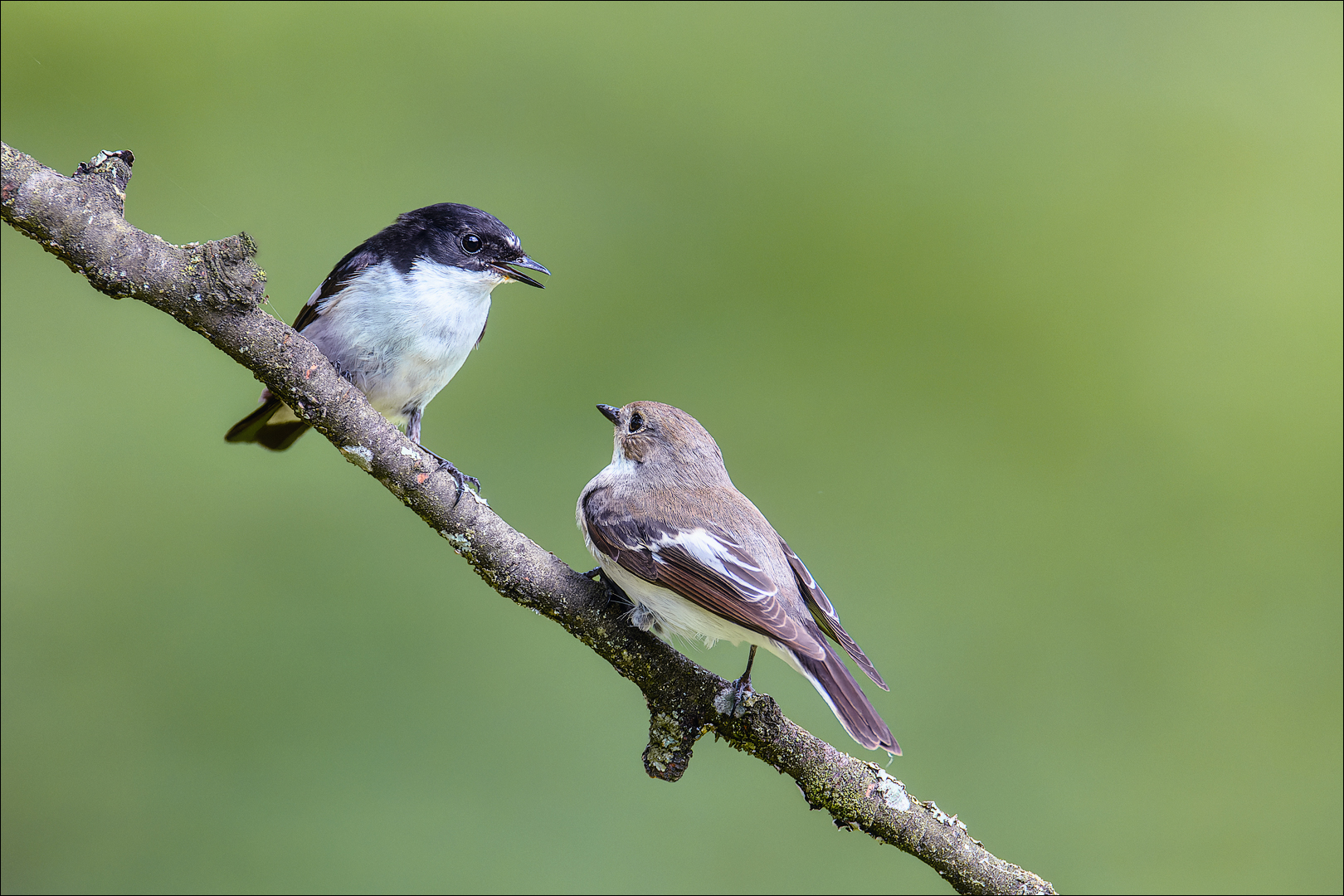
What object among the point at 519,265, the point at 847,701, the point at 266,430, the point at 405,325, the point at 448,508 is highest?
the point at 519,265

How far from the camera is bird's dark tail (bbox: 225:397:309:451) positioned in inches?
97.1

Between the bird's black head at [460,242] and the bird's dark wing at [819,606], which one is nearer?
the bird's dark wing at [819,606]

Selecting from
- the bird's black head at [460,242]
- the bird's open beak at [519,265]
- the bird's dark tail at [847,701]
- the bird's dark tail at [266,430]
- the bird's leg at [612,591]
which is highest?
the bird's black head at [460,242]

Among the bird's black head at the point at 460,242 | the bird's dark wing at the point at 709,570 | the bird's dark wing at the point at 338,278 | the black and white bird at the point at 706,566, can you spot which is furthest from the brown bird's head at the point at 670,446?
the bird's dark wing at the point at 338,278

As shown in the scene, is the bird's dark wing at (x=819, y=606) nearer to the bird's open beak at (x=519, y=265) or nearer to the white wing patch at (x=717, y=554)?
the white wing patch at (x=717, y=554)

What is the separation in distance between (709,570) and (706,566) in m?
0.01

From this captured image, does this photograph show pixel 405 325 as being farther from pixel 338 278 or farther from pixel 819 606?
pixel 819 606

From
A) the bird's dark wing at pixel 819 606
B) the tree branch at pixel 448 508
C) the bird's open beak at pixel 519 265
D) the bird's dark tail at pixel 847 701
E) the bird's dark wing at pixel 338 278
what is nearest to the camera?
the tree branch at pixel 448 508

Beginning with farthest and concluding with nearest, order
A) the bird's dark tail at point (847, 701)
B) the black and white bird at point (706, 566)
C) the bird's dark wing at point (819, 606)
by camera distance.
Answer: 1. the bird's dark wing at point (819, 606)
2. the black and white bird at point (706, 566)
3. the bird's dark tail at point (847, 701)

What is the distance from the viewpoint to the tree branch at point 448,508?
1536mm

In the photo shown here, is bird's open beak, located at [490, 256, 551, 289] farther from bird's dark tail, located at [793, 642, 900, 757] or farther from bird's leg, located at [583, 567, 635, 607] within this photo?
bird's dark tail, located at [793, 642, 900, 757]

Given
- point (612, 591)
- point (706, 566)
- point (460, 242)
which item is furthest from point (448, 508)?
point (460, 242)

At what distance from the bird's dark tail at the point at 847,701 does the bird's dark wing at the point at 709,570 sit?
2cm

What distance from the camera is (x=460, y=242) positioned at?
2.26 metres
